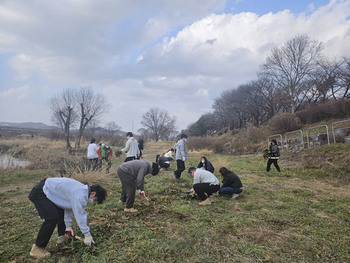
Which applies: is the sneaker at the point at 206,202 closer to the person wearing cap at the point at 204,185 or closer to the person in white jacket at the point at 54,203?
the person wearing cap at the point at 204,185

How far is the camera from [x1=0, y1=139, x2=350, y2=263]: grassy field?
300 cm

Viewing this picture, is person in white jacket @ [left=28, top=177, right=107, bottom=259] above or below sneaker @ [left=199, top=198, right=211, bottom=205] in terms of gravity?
above

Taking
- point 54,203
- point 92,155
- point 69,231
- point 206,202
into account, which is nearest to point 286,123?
point 92,155

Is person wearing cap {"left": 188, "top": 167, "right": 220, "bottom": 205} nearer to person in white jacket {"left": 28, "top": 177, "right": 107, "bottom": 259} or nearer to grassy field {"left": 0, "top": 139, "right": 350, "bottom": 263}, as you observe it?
grassy field {"left": 0, "top": 139, "right": 350, "bottom": 263}

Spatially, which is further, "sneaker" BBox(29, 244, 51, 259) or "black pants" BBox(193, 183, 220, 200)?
"black pants" BBox(193, 183, 220, 200)

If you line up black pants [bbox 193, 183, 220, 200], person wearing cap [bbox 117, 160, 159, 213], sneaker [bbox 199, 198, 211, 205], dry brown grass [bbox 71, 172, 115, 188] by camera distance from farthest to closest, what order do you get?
dry brown grass [bbox 71, 172, 115, 188] → black pants [bbox 193, 183, 220, 200] → sneaker [bbox 199, 198, 211, 205] → person wearing cap [bbox 117, 160, 159, 213]

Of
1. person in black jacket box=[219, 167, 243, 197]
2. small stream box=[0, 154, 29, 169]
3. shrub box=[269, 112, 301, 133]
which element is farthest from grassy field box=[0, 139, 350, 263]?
shrub box=[269, 112, 301, 133]

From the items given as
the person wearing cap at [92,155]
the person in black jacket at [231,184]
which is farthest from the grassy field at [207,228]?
the person wearing cap at [92,155]

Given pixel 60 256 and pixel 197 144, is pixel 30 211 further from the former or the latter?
pixel 197 144

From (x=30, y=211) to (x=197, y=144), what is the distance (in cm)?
1832

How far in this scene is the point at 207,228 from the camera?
3.81 metres

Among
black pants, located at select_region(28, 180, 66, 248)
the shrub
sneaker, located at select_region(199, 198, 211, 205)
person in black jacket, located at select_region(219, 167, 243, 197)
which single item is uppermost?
the shrub

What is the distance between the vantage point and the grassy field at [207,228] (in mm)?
2996

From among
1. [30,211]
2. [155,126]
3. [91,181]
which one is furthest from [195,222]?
[155,126]
